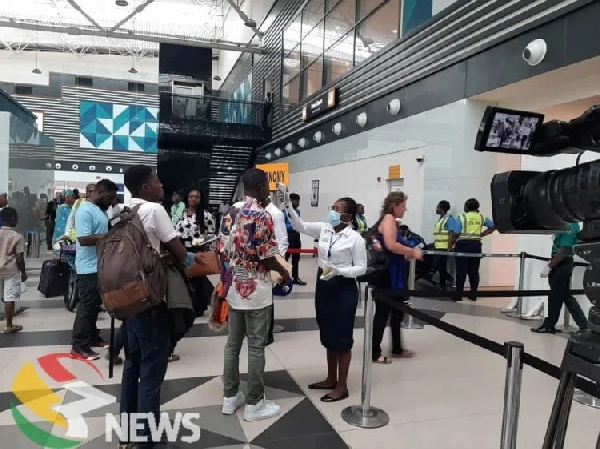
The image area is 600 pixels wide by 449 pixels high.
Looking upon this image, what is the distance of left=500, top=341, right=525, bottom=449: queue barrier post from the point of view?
158cm

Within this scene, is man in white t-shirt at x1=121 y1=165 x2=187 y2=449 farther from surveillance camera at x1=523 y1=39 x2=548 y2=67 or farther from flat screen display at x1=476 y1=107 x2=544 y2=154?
surveillance camera at x1=523 y1=39 x2=548 y2=67

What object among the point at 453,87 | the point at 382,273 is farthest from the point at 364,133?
the point at 382,273

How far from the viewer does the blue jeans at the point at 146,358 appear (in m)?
2.20

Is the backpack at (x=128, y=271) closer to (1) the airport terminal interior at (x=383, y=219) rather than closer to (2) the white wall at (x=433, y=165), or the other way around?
(1) the airport terminal interior at (x=383, y=219)

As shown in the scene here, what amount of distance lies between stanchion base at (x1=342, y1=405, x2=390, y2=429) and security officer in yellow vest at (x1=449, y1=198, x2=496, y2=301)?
4.13 metres

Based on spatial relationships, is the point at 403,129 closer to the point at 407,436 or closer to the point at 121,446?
the point at 407,436

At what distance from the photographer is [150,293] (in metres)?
2.09

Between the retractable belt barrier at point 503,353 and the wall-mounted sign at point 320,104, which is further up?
the wall-mounted sign at point 320,104

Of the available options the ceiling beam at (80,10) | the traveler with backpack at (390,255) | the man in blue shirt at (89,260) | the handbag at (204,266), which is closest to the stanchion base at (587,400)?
the traveler with backpack at (390,255)

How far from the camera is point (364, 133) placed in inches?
386

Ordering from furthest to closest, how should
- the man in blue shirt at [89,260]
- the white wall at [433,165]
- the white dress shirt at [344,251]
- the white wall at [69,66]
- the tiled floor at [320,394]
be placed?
1. the white wall at [69,66]
2. the white wall at [433,165]
3. the man in blue shirt at [89,260]
4. the white dress shirt at [344,251]
5. the tiled floor at [320,394]

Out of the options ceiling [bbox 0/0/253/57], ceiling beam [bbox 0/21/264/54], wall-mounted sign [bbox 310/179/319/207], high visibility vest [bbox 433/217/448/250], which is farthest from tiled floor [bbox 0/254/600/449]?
ceiling [bbox 0/0/253/57]

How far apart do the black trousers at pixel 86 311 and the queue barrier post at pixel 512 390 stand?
3147 mm

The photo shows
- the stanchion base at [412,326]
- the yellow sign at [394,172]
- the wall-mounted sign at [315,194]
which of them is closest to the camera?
the stanchion base at [412,326]
